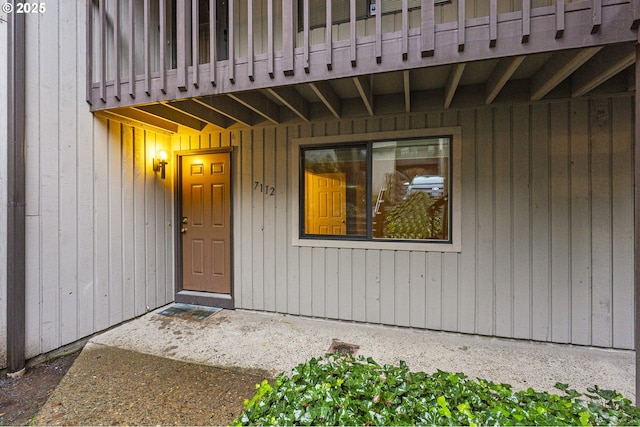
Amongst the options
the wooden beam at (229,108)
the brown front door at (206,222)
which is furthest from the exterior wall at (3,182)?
the brown front door at (206,222)

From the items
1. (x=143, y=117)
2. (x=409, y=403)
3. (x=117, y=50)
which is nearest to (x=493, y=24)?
(x=409, y=403)

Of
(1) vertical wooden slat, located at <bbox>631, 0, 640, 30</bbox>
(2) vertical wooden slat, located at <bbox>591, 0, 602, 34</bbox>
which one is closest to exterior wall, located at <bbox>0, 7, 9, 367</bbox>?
(2) vertical wooden slat, located at <bbox>591, 0, 602, 34</bbox>

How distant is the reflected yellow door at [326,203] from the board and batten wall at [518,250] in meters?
0.24

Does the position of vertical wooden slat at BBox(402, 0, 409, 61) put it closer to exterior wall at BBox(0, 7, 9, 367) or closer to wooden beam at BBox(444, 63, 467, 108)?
wooden beam at BBox(444, 63, 467, 108)

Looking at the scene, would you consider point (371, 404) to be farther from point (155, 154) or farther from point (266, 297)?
point (155, 154)

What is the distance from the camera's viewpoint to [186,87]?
2525 mm

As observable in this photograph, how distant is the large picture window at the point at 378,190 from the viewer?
10.6 feet

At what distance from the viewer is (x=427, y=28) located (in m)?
2.00

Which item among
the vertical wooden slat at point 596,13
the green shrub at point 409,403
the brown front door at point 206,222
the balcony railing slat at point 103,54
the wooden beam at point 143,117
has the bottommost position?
the green shrub at point 409,403

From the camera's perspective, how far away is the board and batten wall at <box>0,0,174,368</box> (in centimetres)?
256

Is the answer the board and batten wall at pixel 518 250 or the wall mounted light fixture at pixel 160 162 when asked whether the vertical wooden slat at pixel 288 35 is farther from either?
Result: the wall mounted light fixture at pixel 160 162

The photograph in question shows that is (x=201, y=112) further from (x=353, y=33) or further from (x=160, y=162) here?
(x=353, y=33)

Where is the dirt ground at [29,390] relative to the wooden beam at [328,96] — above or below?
below

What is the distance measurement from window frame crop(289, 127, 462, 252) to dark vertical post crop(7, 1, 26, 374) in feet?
7.84
